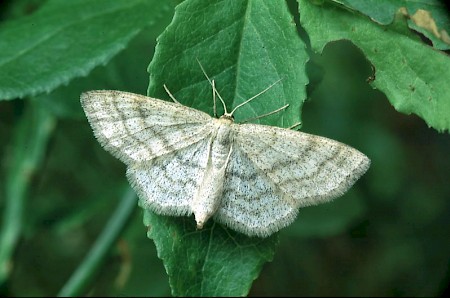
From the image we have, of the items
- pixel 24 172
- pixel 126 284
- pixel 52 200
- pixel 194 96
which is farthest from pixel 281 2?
pixel 52 200

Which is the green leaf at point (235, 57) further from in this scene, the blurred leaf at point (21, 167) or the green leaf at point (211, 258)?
the blurred leaf at point (21, 167)

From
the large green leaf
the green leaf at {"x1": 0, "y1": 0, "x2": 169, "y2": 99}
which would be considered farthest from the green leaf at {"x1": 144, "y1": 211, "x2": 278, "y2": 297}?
the green leaf at {"x1": 0, "y1": 0, "x2": 169, "y2": 99}

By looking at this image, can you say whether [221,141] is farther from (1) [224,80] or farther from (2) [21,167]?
(2) [21,167]

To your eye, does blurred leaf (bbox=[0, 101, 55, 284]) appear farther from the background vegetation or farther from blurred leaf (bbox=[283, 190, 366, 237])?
blurred leaf (bbox=[283, 190, 366, 237])

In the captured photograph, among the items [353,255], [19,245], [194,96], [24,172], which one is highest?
[194,96]

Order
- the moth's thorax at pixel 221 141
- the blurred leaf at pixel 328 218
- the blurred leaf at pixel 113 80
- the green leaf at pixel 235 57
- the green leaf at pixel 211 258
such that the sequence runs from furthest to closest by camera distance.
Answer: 1. the blurred leaf at pixel 328 218
2. the blurred leaf at pixel 113 80
3. the moth's thorax at pixel 221 141
4. the green leaf at pixel 211 258
5. the green leaf at pixel 235 57

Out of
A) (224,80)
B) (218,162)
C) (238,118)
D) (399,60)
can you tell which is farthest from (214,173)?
(399,60)

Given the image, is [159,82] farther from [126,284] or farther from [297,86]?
[126,284]

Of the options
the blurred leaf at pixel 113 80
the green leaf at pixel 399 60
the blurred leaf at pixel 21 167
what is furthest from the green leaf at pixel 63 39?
the green leaf at pixel 399 60
